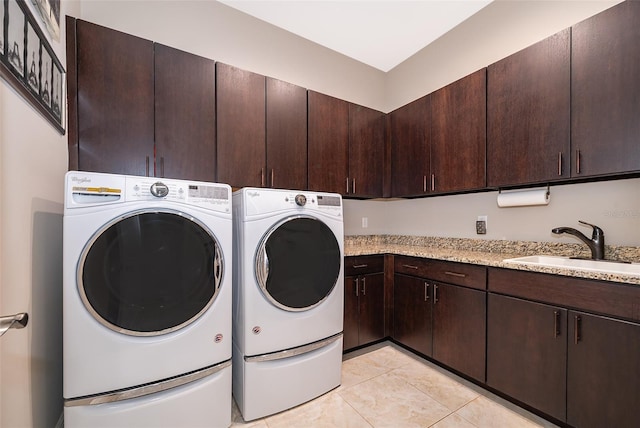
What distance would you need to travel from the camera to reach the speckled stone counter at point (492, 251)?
1.40 m

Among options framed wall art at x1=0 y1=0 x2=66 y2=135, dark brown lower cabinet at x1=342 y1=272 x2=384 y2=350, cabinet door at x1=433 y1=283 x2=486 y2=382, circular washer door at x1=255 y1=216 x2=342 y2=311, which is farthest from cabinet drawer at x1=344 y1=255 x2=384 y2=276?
framed wall art at x1=0 y1=0 x2=66 y2=135

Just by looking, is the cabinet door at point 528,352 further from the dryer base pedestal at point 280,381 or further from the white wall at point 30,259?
the white wall at point 30,259

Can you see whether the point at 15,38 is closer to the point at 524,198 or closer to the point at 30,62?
the point at 30,62

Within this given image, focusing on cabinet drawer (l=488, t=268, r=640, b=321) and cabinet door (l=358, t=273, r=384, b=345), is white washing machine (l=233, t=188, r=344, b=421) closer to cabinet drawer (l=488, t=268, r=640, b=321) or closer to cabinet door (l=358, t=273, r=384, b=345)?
cabinet door (l=358, t=273, r=384, b=345)

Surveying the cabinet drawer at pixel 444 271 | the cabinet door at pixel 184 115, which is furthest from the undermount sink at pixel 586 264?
the cabinet door at pixel 184 115

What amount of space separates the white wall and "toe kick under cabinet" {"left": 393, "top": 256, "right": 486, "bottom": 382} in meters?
2.20

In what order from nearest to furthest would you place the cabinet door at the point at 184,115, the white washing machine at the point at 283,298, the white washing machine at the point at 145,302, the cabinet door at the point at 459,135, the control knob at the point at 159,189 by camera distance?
the white washing machine at the point at 145,302
the control knob at the point at 159,189
the white washing machine at the point at 283,298
the cabinet door at the point at 184,115
the cabinet door at the point at 459,135

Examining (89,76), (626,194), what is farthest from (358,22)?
(626,194)

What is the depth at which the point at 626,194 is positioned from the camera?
1.57 metres

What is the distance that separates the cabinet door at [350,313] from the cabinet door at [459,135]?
41.4 inches

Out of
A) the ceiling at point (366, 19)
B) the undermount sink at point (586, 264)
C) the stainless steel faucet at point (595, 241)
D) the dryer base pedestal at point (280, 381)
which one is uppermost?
the ceiling at point (366, 19)

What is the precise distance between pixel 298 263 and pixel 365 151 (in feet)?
4.65

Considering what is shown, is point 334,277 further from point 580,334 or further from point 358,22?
point 358,22

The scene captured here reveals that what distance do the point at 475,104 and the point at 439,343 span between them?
1.78m
